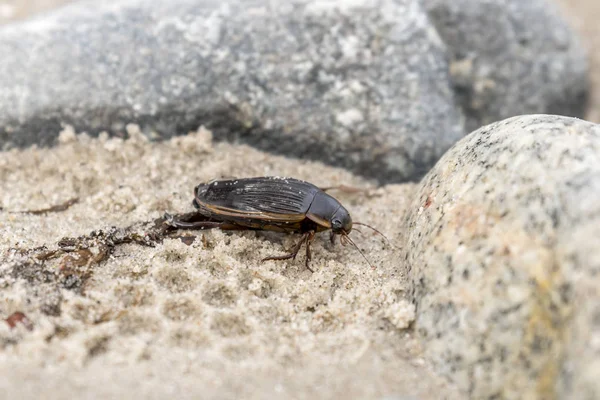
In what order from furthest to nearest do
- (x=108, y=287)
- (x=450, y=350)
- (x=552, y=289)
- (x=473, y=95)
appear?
(x=473, y=95) → (x=108, y=287) → (x=450, y=350) → (x=552, y=289)

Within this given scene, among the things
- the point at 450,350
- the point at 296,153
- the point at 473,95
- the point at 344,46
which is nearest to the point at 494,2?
the point at 473,95

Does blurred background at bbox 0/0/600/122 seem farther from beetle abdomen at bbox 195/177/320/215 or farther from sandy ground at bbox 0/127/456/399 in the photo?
beetle abdomen at bbox 195/177/320/215

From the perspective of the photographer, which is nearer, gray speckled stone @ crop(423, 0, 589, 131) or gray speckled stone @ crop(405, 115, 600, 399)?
gray speckled stone @ crop(405, 115, 600, 399)

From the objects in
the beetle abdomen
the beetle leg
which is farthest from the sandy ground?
the beetle abdomen

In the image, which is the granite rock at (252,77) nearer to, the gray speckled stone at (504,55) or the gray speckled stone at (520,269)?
the gray speckled stone at (504,55)

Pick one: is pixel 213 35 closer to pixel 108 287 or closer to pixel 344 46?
pixel 344 46

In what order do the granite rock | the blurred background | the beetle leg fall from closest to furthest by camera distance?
the beetle leg → the granite rock → the blurred background
